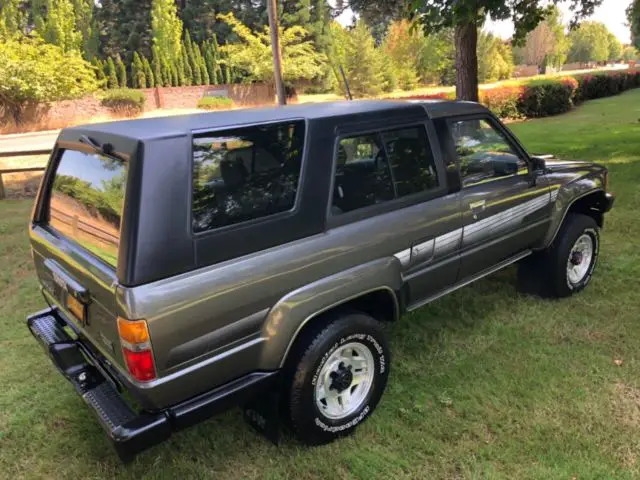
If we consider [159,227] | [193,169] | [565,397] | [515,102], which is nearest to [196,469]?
[159,227]

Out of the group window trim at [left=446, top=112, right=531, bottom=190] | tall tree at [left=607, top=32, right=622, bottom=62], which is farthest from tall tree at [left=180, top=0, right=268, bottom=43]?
tall tree at [left=607, top=32, right=622, bottom=62]

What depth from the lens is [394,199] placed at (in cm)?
305

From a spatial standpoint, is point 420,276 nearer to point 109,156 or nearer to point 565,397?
point 565,397

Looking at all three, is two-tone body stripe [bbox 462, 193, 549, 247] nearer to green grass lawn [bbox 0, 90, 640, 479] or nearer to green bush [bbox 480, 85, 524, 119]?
green grass lawn [bbox 0, 90, 640, 479]

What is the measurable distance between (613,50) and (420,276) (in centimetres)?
14752

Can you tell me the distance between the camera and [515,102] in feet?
70.2

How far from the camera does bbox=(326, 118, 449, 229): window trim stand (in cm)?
276

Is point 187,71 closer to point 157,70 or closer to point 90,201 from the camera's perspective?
point 157,70

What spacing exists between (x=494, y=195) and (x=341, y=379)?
170 centimetres

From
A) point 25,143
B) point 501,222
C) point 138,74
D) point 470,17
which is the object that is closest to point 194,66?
point 138,74

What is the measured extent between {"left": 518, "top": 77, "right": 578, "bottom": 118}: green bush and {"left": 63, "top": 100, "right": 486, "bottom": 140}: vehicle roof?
2013 cm

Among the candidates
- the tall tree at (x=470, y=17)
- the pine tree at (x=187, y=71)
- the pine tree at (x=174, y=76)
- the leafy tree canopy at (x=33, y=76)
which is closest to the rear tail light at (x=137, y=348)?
the tall tree at (x=470, y=17)

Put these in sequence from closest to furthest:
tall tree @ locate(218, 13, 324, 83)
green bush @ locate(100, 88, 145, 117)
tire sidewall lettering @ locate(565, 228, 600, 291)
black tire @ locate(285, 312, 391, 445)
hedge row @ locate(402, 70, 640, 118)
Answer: black tire @ locate(285, 312, 391, 445) → tire sidewall lettering @ locate(565, 228, 600, 291) → hedge row @ locate(402, 70, 640, 118) → green bush @ locate(100, 88, 145, 117) → tall tree @ locate(218, 13, 324, 83)

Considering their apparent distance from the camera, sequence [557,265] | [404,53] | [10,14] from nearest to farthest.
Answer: [557,265], [10,14], [404,53]
